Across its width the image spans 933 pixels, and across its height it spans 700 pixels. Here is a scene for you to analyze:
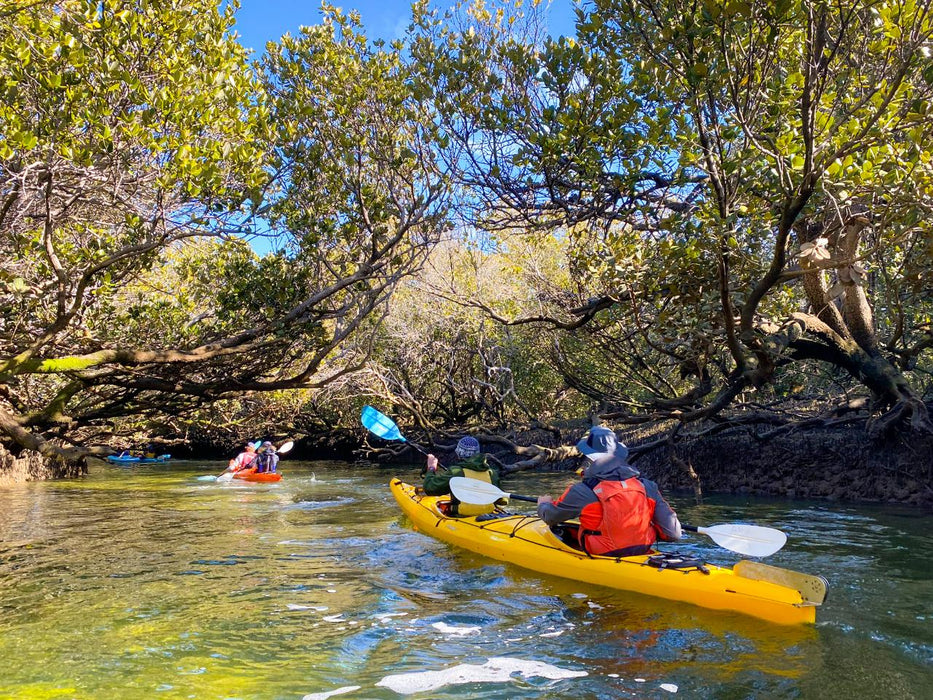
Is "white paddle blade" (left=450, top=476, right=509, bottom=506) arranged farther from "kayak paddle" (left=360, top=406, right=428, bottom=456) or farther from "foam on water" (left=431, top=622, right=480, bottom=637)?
"kayak paddle" (left=360, top=406, right=428, bottom=456)

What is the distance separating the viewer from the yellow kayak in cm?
455

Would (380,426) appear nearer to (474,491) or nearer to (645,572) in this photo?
(474,491)

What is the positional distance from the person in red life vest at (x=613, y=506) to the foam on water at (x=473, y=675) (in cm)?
173

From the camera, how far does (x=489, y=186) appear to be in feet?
29.2

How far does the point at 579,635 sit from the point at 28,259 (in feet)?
23.2

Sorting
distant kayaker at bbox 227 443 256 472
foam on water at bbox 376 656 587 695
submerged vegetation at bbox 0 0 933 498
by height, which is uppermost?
submerged vegetation at bbox 0 0 933 498

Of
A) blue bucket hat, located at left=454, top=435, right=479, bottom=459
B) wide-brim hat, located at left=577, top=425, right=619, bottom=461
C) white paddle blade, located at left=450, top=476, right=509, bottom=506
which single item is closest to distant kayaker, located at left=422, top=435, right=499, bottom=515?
blue bucket hat, located at left=454, top=435, right=479, bottom=459

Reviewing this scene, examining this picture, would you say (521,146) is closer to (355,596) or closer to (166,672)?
(355,596)

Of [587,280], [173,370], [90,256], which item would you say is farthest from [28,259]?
[587,280]

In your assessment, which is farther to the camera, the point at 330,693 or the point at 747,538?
the point at 747,538

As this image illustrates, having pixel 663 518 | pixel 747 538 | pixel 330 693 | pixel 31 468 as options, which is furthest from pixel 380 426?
pixel 31 468

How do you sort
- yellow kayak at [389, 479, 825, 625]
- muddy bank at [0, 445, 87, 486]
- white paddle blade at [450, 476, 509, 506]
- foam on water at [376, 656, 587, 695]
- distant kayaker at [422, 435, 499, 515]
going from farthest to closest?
muddy bank at [0, 445, 87, 486]
distant kayaker at [422, 435, 499, 515]
white paddle blade at [450, 476, 509, 506]
yellow kayak at [389, 479, 825, 625]
foam on water at [376, 656, 587, 695]

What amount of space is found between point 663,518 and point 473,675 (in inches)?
93.0

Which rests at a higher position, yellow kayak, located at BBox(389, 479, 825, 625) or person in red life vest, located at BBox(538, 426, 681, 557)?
person in red life vest, located at BBox(538, 426, 681, 557)
